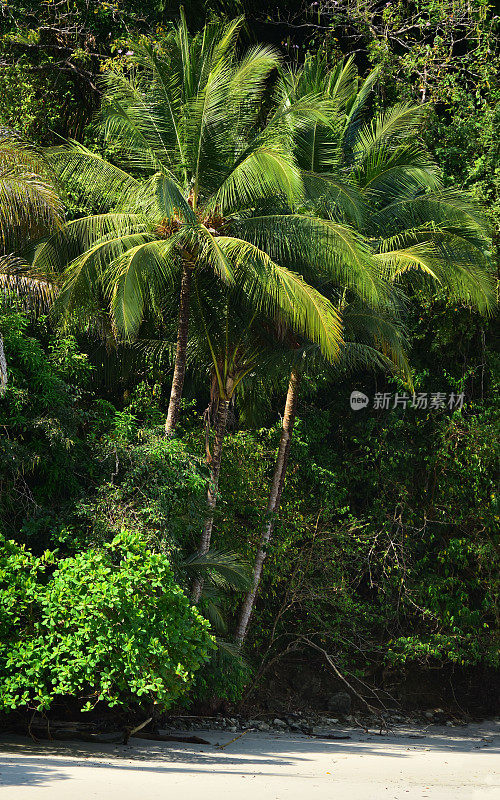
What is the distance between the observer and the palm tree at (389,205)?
36.8 feet

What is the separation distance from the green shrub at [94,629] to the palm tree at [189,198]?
8.61 feet

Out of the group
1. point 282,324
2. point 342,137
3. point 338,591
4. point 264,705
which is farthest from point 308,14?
point 264,705

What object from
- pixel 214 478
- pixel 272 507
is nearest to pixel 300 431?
pixel 272 507

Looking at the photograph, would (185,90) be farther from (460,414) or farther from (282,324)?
(460,414)

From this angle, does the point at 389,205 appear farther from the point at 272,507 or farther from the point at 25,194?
the point at 25,194

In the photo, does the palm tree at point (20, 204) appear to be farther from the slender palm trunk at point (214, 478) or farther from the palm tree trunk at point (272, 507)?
the palm tree trunk at point (272, 507)

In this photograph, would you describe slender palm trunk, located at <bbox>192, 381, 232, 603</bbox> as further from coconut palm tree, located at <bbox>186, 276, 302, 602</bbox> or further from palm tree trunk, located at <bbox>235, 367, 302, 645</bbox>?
palm tree trunk, located at <bbox>235, 367, 302, 645</bbox>

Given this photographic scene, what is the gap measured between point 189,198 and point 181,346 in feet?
6.02

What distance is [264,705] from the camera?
13508mm

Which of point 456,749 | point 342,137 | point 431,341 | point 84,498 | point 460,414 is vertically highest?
point 342,137

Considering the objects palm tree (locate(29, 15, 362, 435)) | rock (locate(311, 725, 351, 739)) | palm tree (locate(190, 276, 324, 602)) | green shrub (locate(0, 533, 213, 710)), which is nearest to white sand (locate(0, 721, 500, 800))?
rock (locate(311, 725, 351, 739))

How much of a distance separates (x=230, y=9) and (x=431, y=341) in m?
6.95

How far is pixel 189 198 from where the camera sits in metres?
10.3

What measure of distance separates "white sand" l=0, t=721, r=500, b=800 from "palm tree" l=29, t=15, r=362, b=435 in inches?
155
